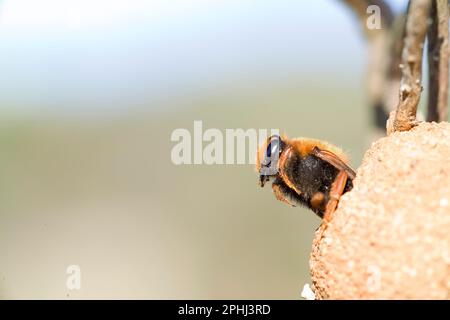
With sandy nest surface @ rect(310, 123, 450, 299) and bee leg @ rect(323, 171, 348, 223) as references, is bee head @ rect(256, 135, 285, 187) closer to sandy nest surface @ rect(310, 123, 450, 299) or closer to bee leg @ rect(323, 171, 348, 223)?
bee leg @ rect(323, 171, 348, 223)

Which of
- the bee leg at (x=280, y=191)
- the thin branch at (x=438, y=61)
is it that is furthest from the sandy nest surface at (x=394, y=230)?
the thin branch at (x=438, y=61)

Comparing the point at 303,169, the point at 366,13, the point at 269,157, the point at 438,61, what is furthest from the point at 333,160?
the point at 366,13

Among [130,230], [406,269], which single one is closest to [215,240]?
[130,230]

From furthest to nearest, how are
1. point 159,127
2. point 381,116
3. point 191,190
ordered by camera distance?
point 159,127
point 191,190
point 381,116

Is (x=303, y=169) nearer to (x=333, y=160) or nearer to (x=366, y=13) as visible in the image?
(x=333, y=160)

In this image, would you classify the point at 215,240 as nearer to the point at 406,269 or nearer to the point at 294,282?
the point at 294,282

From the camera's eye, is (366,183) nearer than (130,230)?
Yes
